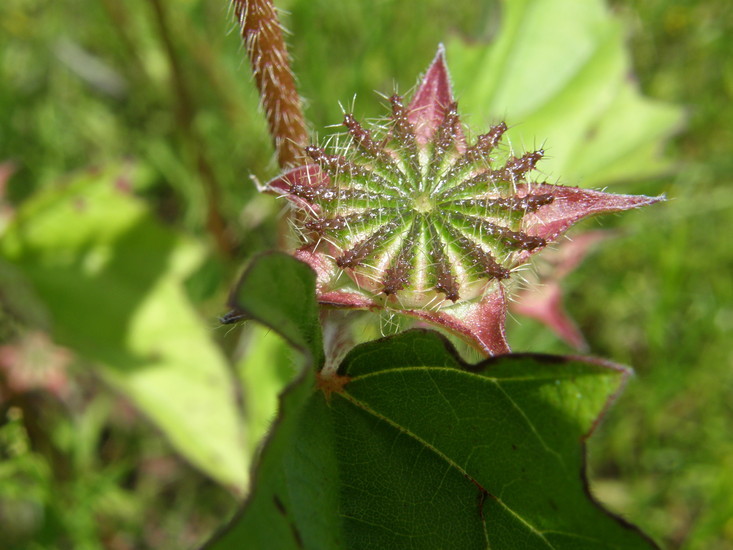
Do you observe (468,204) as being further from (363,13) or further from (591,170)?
(363,13)

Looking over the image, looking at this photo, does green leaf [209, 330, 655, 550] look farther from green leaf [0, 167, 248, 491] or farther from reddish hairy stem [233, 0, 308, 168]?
green leaf [0, 167, 248, 491]

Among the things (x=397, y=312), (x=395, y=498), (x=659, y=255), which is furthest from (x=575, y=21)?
(x=395, y=498)

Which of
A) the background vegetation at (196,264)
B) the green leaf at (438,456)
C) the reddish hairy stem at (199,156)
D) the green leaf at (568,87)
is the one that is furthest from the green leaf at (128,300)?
the green leaf at (568,87)

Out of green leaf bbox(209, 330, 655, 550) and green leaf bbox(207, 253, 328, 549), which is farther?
green leaf bbox(209, 330, 655, 550)

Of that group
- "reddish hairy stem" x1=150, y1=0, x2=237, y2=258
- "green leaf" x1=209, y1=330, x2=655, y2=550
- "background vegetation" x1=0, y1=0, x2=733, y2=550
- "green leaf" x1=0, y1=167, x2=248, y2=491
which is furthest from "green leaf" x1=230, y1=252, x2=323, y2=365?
"reddish hairy stem" x1=150, y1=0, x2=237, y2=258

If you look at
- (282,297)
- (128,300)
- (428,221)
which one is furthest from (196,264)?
(282,297)

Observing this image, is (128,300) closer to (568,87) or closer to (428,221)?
(428,221)

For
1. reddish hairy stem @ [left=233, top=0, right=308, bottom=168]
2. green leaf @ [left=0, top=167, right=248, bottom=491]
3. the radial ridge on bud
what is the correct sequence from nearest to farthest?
1. the radial ridge on bud
2. reddish hairy stem @ [left=233, top=0, right=308, bottom=168]
3. green leaf @ [left=0, top=167, right=248, bottom=491]

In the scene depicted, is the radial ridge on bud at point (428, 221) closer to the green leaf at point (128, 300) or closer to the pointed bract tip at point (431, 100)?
the pointed bract tip at point (431, 100)
